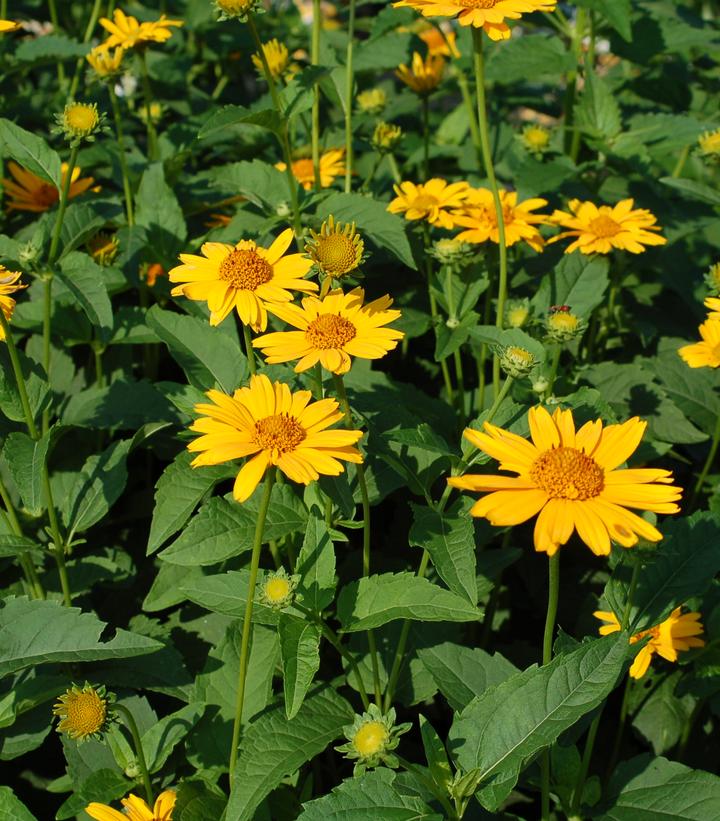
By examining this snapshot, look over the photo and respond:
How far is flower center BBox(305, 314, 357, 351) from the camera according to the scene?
1647 mm

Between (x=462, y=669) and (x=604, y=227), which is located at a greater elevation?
(x=604, y=227)

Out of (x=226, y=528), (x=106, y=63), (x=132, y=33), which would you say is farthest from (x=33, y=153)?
(x=226, y=528)

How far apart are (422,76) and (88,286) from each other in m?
1.33

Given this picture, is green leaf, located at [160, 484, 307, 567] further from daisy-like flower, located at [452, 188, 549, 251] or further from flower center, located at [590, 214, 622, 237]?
flower center, located at [590, 214, 622, 237]

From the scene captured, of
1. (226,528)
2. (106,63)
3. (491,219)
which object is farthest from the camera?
(106,63)

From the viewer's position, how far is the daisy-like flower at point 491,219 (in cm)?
227

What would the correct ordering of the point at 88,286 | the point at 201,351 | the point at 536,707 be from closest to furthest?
the point at 536,707 → the point at 201,351 → the point at 88,286

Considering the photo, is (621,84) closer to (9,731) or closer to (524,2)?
(524,2)

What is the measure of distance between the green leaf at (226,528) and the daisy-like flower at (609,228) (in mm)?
999

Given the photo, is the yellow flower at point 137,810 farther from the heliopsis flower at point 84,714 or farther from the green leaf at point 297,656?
the green leaf at point 297,656

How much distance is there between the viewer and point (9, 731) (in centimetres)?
194

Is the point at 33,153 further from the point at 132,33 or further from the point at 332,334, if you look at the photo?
the point at 332,334

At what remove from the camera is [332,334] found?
5.42 feet

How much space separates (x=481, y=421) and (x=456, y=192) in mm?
802
